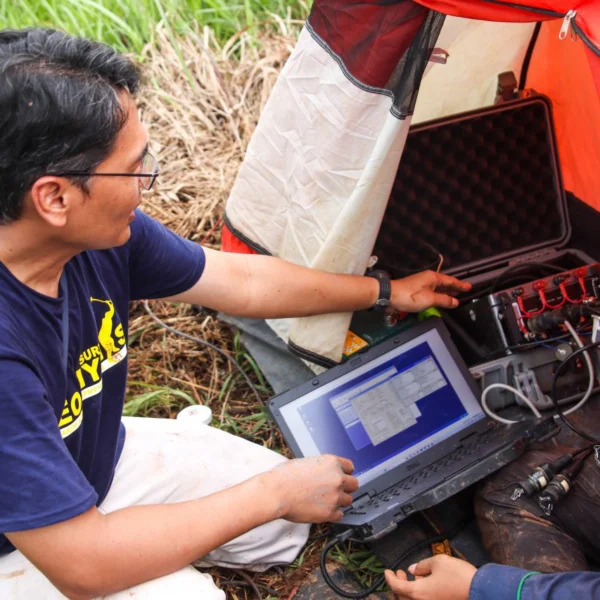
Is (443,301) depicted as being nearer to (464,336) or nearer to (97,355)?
(464,336)

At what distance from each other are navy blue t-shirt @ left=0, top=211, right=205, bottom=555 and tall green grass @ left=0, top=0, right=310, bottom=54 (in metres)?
2.76

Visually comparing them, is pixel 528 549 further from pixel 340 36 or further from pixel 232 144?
pixel 232 144

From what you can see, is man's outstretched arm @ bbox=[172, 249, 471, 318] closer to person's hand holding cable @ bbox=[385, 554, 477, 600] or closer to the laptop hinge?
the laptop hinge

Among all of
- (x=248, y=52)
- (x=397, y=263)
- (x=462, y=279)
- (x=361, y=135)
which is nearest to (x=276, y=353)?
(x=397, y=263)

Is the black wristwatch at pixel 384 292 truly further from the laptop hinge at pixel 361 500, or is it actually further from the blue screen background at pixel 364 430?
the laptop hinge at pixel 361 500

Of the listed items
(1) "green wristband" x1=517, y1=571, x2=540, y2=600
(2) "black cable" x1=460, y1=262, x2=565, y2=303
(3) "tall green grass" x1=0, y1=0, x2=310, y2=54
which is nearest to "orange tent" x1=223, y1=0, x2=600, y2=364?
(2) "black cable" x1=460, y1=262, x2=565, y2=303

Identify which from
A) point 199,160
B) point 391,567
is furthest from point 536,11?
point 199,160

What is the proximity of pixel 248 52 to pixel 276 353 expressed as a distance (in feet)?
7.31

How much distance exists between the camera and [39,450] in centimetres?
144

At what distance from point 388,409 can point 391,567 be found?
0.46m

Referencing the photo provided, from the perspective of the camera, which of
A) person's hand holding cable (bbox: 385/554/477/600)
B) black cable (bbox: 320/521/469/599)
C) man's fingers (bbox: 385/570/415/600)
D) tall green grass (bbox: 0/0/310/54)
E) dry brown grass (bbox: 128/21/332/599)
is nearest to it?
person's hand holding cable (bbox: 385/554/477/600)

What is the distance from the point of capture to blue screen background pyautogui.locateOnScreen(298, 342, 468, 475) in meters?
2.21

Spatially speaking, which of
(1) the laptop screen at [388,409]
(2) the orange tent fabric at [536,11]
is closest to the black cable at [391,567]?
(1) the laptop screen at [388,409]

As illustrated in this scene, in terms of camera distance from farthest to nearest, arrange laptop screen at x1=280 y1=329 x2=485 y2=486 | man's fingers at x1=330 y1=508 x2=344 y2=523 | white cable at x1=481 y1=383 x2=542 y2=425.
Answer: white cable at x1=481 y1=383 x2=542 y2=425 → laptop screen at x1=280 y1=329 x2=485 y2=486 → man's fingers at x1=330 y1=508 x2=344 y2=523
